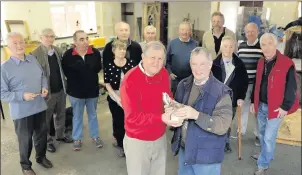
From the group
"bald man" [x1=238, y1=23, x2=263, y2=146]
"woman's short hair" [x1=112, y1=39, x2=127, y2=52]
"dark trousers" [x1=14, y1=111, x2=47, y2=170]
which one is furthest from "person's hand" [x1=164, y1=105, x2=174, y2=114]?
"bald man" [x1=238, y1=23, x2=263, y2=146]

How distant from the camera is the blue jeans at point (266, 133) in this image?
2250 mm

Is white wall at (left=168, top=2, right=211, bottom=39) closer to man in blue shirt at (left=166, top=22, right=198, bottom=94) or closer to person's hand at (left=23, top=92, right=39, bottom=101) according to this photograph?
man in blue shirt at (left=166, top=22, right=198, bottom=94)

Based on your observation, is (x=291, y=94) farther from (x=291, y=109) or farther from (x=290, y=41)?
(x=290, y=41)

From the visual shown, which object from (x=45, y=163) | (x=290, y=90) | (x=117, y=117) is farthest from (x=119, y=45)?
(x=290, y=90)

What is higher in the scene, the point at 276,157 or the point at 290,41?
the point at 290,41

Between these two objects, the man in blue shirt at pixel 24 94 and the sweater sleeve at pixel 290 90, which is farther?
the sweater sleeve at pixel 290 90

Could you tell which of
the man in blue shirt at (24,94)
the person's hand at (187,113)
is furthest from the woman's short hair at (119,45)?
the person's hand at (187,113)

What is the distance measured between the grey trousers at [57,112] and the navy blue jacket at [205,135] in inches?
68.8

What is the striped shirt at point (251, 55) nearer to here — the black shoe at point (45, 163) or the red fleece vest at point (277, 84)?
the red fleece vest at point (277, 84)

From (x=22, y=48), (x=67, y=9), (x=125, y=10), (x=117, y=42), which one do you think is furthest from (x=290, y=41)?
(x=125, y=10)

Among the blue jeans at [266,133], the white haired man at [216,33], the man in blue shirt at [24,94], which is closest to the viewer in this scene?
the man in blue shirt at [24,94]

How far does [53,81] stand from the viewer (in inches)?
106

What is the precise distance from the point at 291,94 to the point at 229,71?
0.55 m

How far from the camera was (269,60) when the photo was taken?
7.27ft
